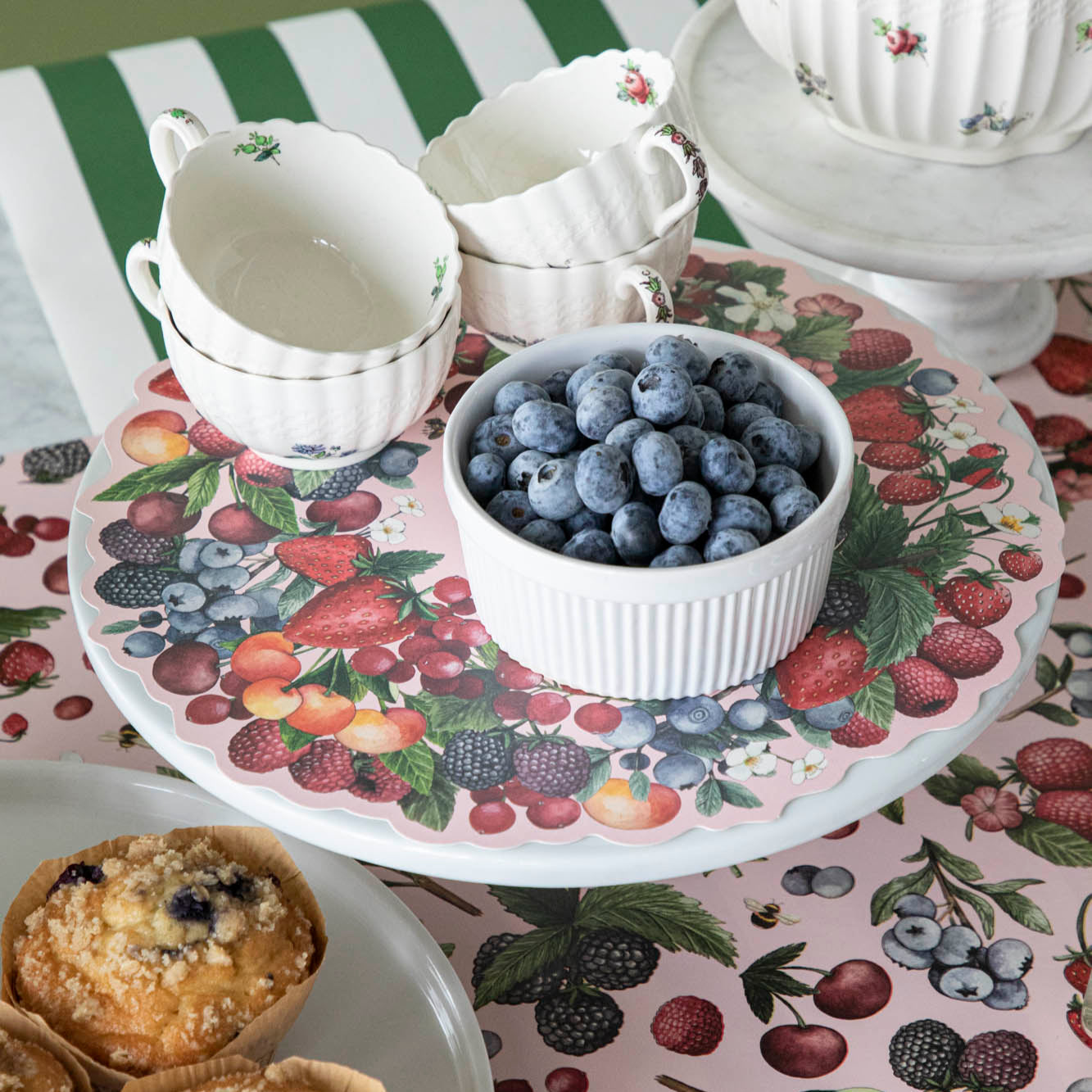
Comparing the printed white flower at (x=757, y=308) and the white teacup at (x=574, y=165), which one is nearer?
the white teacup at (x=574, y=165)

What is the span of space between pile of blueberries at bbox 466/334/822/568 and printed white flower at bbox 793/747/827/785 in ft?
0.43

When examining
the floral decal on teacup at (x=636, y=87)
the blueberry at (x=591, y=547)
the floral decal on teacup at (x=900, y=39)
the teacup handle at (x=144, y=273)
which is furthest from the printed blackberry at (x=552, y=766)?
the floral decal on teacup at (x=900, y=39)

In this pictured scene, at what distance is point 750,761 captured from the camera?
2.58 feet

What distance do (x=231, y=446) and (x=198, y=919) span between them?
0.38 meters

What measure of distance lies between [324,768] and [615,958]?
310mm

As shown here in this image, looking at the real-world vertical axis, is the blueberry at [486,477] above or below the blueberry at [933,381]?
above

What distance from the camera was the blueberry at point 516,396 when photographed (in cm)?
85

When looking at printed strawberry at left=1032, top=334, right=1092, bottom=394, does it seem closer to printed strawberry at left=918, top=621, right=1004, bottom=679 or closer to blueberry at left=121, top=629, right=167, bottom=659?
printed strawberry at left=918, top=621, right=1004, bottom=679

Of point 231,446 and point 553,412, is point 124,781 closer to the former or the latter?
point 231,446

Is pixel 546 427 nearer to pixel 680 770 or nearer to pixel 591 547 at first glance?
pixel 591 547

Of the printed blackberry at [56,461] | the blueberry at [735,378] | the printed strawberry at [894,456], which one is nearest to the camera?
the blueberry at [735,378]

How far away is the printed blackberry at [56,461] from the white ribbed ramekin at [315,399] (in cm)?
53

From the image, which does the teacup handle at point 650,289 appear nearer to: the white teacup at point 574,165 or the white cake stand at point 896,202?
the white teacup at point 574,165

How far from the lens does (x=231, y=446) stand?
1032 millimetres
